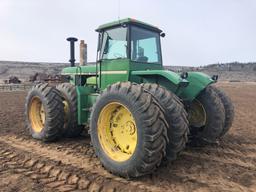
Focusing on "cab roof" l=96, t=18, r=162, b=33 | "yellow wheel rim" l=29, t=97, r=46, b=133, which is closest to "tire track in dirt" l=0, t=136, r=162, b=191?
"yellow wheel rim" l=29, t=97, r=46, b=133

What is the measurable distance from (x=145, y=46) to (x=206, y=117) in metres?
1.87

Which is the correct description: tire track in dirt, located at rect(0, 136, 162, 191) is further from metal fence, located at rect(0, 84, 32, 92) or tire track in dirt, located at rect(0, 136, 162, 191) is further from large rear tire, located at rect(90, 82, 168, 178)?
metal fence, located at rect(0, 84, 32, 92)

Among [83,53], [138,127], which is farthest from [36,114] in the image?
[138,127]

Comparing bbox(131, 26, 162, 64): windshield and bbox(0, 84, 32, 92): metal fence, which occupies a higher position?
bbox(131, 26, 162, 64): windshield

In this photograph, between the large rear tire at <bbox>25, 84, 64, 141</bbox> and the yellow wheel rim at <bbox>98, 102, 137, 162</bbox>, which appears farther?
the large rear tire at <bbox>25, 84, 64, 141</bbox>

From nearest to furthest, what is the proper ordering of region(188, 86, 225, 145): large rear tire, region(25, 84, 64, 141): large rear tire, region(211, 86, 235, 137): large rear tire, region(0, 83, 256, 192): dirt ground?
1. region(0, 83, 256, 192): dirt ground
2. region(188, 86, 225, 145): large rear tire
3. region(211, 86, 235, 137): large rear tire
4. region(25, 84, 64, 141): large rear tire

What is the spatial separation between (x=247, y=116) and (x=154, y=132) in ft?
27.0

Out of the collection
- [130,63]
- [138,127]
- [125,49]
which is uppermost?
[125,49]

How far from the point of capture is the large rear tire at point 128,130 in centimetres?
475

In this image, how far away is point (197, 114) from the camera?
6844mm

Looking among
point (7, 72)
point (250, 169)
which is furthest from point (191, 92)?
point (7, 72)

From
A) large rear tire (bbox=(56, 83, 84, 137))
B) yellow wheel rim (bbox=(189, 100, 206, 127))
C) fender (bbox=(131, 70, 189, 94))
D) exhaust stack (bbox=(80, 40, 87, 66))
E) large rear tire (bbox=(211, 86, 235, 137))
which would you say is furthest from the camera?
exhaust stack (bbox=(80, 40, 87, 66))

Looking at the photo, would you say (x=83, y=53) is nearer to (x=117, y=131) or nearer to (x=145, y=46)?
(x=145, y=46)

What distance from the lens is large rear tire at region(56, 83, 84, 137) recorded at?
7.44 metres
